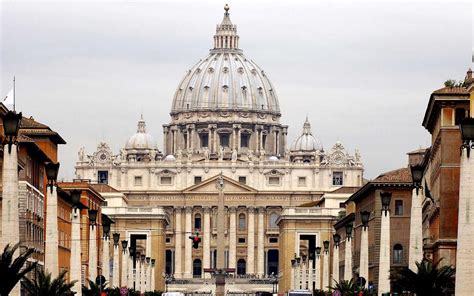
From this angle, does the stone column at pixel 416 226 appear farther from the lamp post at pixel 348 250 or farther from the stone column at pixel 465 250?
the lamp post at pixel 348 250

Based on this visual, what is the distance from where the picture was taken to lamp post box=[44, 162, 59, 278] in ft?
171

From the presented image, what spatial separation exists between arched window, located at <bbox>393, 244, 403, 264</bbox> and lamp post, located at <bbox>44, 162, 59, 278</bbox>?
164 feet

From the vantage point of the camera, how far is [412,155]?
396 feet

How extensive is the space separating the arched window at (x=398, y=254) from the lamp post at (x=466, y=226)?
67.6 m

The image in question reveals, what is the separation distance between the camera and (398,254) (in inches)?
4087

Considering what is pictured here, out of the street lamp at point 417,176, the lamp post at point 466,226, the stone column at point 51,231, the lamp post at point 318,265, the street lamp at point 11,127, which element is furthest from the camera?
the lamp post at point 318,265

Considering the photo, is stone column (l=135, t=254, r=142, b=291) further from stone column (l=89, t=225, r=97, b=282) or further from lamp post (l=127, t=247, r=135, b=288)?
stone column (l=89, t=225, r=97, b=282)

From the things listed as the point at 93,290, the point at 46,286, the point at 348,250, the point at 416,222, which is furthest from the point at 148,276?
the point at 416,222

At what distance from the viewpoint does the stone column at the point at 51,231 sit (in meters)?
53.2

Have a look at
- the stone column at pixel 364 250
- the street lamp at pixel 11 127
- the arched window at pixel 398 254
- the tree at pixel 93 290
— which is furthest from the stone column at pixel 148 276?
the street lamp at pixel 11 127

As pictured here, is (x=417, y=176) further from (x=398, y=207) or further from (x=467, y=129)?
(x=398, y=207)

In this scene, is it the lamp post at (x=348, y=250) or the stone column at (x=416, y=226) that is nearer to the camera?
the stone column at (x=416, y=226)

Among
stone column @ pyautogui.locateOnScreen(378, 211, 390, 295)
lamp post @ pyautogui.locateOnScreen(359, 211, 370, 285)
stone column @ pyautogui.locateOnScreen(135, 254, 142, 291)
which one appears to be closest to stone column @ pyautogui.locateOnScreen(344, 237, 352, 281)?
lamp post @ pyautogui.locateOnScreen(359, 211, 370, 285)

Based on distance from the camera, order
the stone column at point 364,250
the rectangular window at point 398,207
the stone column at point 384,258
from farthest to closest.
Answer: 1. the rectangular window at point 398,207
2. the stone column at point 364,250
3. the stone column at point 384,258
